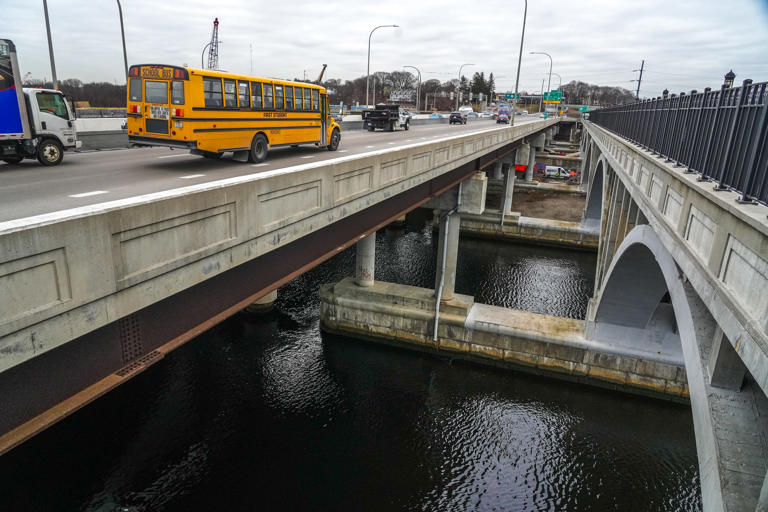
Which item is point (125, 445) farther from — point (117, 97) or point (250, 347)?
point (117, 97)

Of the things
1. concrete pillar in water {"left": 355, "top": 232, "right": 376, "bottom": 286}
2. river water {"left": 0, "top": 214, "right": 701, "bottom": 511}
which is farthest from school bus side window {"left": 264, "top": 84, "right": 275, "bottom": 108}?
river water {"left": 0, "top": 214, "right": 701, "bottom": 511}

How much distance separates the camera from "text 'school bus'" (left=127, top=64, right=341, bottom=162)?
11.2 metres

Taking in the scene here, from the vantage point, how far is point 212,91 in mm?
11727

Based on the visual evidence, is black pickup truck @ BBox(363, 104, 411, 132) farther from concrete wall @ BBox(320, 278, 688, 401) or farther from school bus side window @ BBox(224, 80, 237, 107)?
school bus side window @ BBox(224, 80, 237, 107)

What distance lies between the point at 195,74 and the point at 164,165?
2.33 m

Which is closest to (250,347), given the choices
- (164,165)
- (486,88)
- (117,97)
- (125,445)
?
(125,445)

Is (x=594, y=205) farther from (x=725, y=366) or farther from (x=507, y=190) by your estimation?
(x=725, y=366)

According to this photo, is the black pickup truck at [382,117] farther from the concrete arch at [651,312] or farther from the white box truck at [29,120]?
the white box truck at [29,120]

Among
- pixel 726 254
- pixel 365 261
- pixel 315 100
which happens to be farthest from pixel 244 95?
pixel 726 254

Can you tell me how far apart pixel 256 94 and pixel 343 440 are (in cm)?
1045

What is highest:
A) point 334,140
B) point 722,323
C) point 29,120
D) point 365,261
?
point 29,120

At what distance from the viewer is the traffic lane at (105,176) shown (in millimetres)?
7262

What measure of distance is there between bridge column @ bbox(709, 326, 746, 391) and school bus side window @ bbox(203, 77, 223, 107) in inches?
430

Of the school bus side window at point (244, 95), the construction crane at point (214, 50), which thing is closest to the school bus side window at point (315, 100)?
the school bus side window at point (244, 95)
